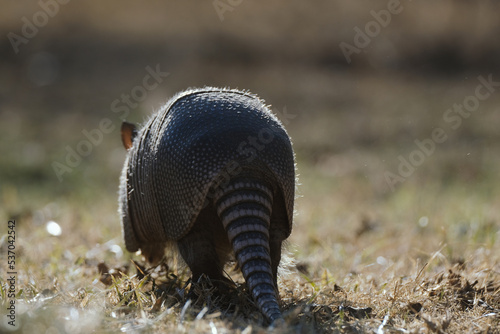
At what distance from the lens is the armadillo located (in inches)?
138

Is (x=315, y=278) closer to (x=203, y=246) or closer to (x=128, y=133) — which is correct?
(x=203, y=246)

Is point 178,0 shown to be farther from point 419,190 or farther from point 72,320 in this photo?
point 72,320

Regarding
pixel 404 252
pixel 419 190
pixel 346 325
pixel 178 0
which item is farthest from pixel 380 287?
pixel 178 0

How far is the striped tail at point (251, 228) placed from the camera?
3410 mm

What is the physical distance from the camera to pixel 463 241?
5805 millimetres

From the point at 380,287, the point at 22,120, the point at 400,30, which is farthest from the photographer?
the point at 400,30

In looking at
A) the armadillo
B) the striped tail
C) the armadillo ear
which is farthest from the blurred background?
the striped tail

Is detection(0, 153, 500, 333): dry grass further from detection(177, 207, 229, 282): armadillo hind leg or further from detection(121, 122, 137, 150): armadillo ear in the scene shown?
detection(121, 122, 137, 150): armadillo ear

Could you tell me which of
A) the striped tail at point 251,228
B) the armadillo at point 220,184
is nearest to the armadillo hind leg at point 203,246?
the armadillo at point 220,184

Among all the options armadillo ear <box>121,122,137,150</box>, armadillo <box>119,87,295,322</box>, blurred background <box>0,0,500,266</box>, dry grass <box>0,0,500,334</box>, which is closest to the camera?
armadillo <box>119,87,295,322</box>

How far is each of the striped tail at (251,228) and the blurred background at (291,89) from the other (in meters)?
2.70

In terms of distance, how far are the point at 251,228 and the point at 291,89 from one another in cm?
1144

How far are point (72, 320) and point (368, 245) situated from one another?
145 inches

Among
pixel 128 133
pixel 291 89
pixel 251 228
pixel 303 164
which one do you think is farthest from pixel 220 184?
pixel 291 89
